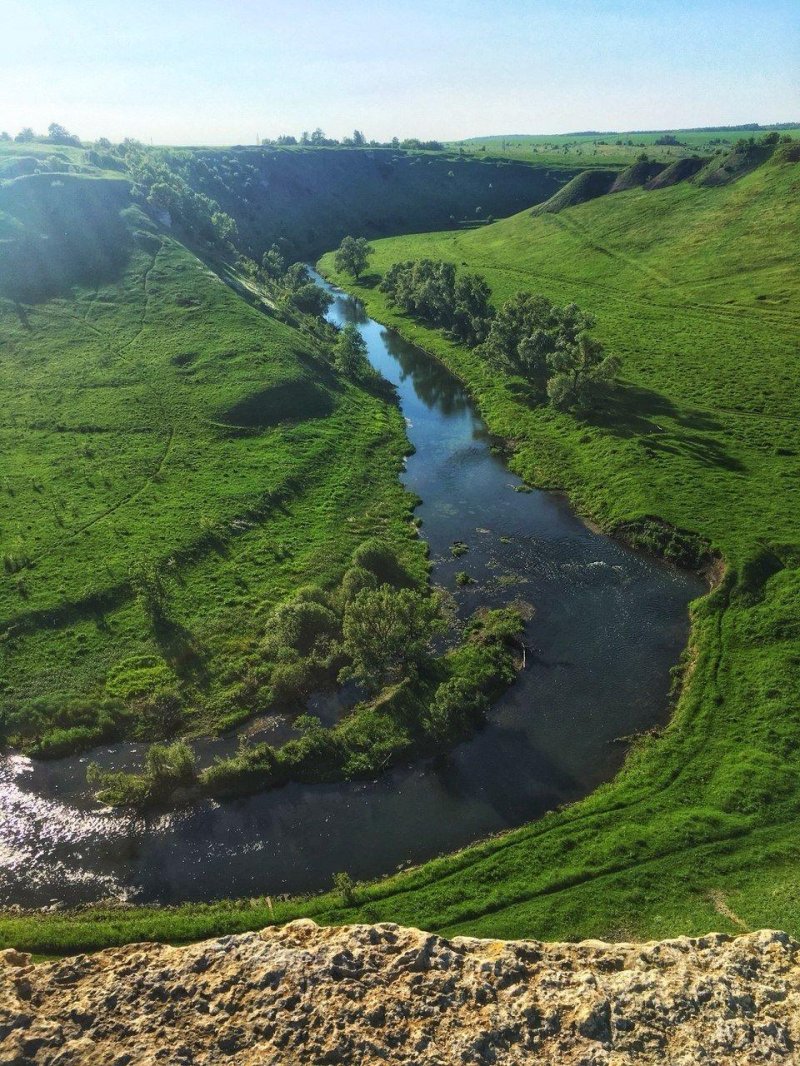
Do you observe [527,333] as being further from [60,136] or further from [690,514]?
[60,136]

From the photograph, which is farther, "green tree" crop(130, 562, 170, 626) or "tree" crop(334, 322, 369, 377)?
"tree" crop(334, 322, 369, 377)

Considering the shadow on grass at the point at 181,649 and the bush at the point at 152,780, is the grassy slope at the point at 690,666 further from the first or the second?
the shadow on grass at the point at 181,649

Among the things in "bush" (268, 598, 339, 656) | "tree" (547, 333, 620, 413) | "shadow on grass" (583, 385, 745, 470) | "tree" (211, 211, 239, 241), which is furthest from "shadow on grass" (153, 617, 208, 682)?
"tree" (211, 211, 239, 241)

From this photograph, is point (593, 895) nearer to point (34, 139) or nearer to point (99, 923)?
point (99, 923)

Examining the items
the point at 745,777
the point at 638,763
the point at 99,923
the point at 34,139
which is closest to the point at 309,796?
the point at 99,923

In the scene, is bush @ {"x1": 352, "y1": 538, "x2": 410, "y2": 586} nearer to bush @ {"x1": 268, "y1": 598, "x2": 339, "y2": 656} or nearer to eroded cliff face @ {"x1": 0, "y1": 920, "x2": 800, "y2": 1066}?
bush @ {"x1": 268, "y1": 598, "x2": 339, "y2": 656}

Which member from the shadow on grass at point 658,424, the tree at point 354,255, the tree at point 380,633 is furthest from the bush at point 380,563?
the tree at point 354,255

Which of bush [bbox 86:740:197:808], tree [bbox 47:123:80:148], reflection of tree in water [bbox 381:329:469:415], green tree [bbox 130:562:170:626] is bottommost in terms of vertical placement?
bush [bbox 86:740:197:808]
